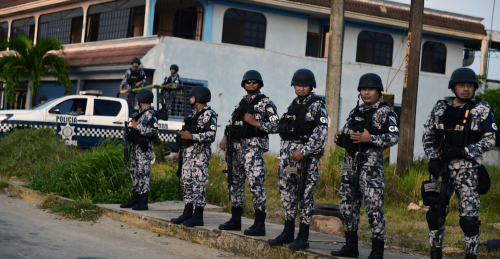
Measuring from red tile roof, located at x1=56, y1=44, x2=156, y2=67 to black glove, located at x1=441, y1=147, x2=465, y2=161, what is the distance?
12911 millimetres

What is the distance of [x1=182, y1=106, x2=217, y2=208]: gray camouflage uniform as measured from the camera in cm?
697


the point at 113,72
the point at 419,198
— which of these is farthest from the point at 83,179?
the point at 113,72

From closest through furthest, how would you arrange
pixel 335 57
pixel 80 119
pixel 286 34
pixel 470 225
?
pixel 470 225 → pixel 335 57 → pixel 80 119 → pixel 286 34

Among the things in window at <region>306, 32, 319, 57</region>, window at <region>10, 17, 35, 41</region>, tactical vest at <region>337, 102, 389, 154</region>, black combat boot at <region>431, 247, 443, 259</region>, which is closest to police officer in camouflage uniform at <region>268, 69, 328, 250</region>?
tactical vest at <region>337, 102, 389, 154</region>

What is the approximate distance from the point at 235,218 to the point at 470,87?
314cm

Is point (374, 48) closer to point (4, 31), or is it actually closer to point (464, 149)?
point (464, 149)

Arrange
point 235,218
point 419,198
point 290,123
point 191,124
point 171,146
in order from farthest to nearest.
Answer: point 171,146
point 419,198
point 191,124
point 235,218
point 290,123

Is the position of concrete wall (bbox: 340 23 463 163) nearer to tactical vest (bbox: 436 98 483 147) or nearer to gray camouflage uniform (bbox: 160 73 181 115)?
gray camouflage uniform (bbox: 160 73 181 115)

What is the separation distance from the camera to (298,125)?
5.79 m

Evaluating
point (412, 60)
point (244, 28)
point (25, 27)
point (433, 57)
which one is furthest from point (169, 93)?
point (25, 27)

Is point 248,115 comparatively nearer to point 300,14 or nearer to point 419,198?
point 419,198

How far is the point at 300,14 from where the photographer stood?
20484 millimetres

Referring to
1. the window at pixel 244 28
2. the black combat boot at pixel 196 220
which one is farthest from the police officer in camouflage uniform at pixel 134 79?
the black combat boot at pixel 196 220

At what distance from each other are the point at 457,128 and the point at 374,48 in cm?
1788
